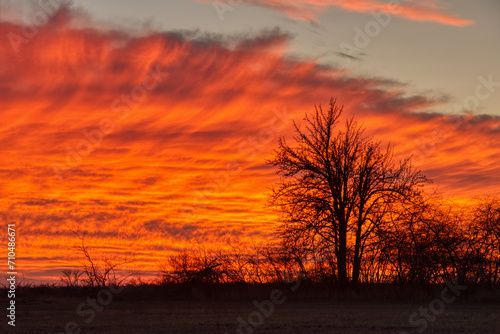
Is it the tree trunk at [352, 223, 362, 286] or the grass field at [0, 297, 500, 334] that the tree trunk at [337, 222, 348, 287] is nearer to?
the tree trunk at [352, 223, 362, 286]

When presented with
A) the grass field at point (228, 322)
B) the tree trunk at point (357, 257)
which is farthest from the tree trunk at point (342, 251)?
the grass field at point (228, 322)

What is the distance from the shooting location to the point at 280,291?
36.8 meters

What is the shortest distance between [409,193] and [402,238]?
9.28ft

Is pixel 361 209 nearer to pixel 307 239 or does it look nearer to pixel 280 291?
pixel 307 239

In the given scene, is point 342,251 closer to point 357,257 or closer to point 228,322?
point 357,257

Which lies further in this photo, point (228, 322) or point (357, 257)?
point (357, 257)

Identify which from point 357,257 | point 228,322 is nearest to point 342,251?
point 357,257

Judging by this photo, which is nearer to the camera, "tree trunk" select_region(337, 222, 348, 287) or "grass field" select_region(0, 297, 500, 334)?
"grass field" select_region(0, 297, 500, 334)

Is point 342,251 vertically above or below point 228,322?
above

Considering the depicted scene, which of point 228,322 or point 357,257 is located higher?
point 357,257

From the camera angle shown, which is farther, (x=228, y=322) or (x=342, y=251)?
(x=342, y=251)

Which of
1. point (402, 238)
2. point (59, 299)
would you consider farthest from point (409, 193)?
point (59, 299)

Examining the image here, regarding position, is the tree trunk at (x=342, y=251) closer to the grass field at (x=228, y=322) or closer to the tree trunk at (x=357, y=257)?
the tree trunk at (x=357, y=257)

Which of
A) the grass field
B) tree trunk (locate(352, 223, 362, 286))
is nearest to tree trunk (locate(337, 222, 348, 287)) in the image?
tree trunk (locate(352, 223, 362, 286))
